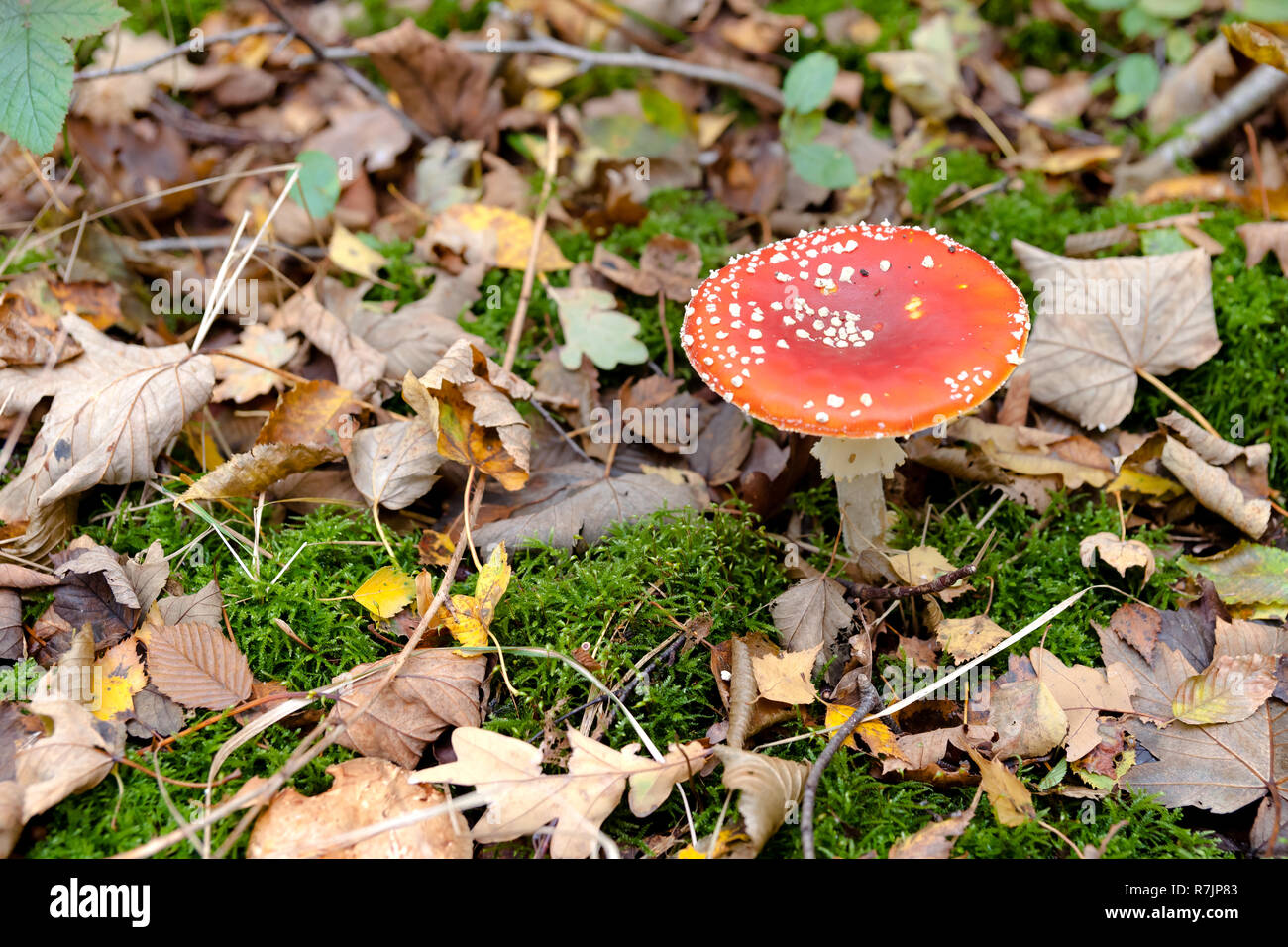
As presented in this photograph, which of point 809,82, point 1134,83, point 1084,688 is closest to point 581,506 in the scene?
point 1084,688

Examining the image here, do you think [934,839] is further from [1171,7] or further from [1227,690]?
[1171,7]

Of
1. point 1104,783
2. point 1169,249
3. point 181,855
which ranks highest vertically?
point 1169,249

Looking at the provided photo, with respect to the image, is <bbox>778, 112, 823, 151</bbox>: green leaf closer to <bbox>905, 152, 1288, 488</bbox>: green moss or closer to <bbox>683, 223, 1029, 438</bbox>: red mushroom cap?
<bbox>905, 152, 1288, 488</bbox>: green moss

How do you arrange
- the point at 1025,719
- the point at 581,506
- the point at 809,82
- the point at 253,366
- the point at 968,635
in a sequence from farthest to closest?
1. the point at 809,82
2. the point at 253,366
3. the point at 581,506
4. the point at 968,635
5. the point at 1025,719

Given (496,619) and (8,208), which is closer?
(496,619)
